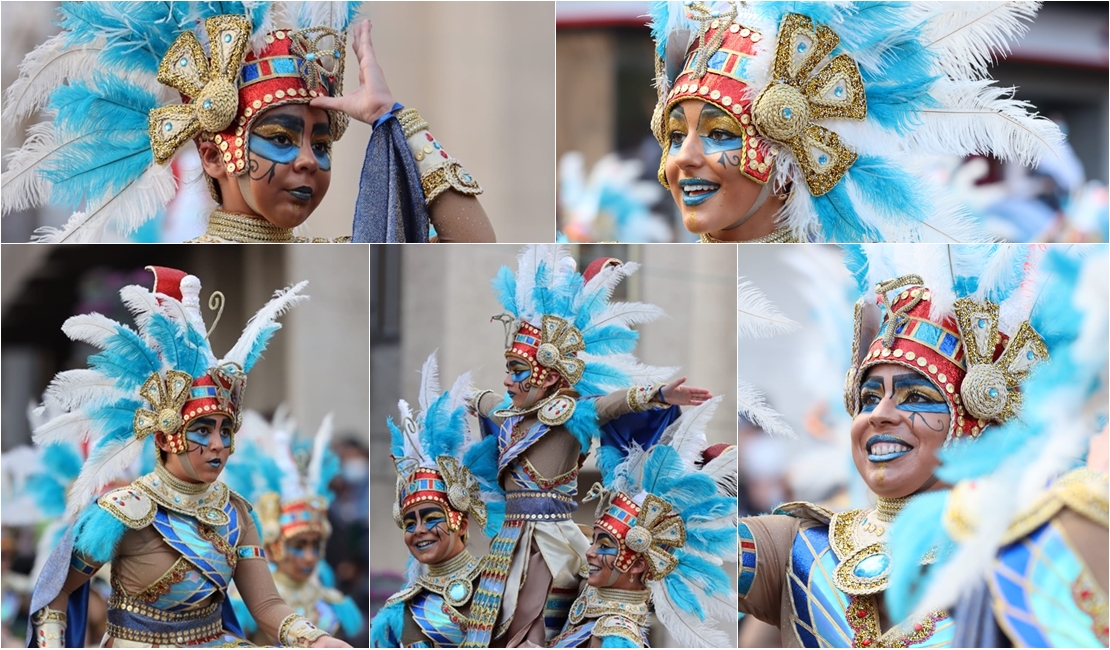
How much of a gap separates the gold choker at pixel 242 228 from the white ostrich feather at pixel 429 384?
26.3 inches

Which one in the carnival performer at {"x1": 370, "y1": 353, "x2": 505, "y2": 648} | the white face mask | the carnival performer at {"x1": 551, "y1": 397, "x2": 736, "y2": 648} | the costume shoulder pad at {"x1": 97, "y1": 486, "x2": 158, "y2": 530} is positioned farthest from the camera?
the white face mask

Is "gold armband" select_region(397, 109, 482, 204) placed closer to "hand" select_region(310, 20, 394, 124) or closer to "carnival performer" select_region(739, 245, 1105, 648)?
"hand" select_region(310, 20, 394, 124)

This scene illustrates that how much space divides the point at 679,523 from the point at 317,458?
7.89 ft

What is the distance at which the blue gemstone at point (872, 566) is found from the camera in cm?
412

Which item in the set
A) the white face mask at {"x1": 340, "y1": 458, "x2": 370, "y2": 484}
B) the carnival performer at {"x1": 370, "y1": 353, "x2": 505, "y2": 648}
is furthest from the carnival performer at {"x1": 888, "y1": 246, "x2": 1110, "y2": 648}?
the white face mask at {"x1": 340, "y1": 458, "x2": 370, "y2": 484}

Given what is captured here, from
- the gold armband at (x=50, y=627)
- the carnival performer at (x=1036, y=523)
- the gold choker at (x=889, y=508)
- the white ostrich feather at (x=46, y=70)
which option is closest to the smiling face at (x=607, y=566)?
the gold choker at (x=889, y=508)

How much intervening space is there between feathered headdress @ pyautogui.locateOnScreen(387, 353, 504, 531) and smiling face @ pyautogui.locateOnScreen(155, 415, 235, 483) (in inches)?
22.9

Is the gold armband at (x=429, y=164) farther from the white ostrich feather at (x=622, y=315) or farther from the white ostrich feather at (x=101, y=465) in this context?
the white ostrich feather at (x=101, y=465)

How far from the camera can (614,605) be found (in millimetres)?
4426

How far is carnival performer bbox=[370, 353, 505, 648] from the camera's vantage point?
4.61 metres

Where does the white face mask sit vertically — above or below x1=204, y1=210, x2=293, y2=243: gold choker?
below

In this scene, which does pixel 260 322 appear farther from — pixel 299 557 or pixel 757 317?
pixel 299 557

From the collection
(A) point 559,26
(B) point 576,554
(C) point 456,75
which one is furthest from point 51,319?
(B) point 576,554

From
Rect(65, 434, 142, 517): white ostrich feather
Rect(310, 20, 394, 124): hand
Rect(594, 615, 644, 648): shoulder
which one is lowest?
Rect(594, 615, 644, 648): shoulder
